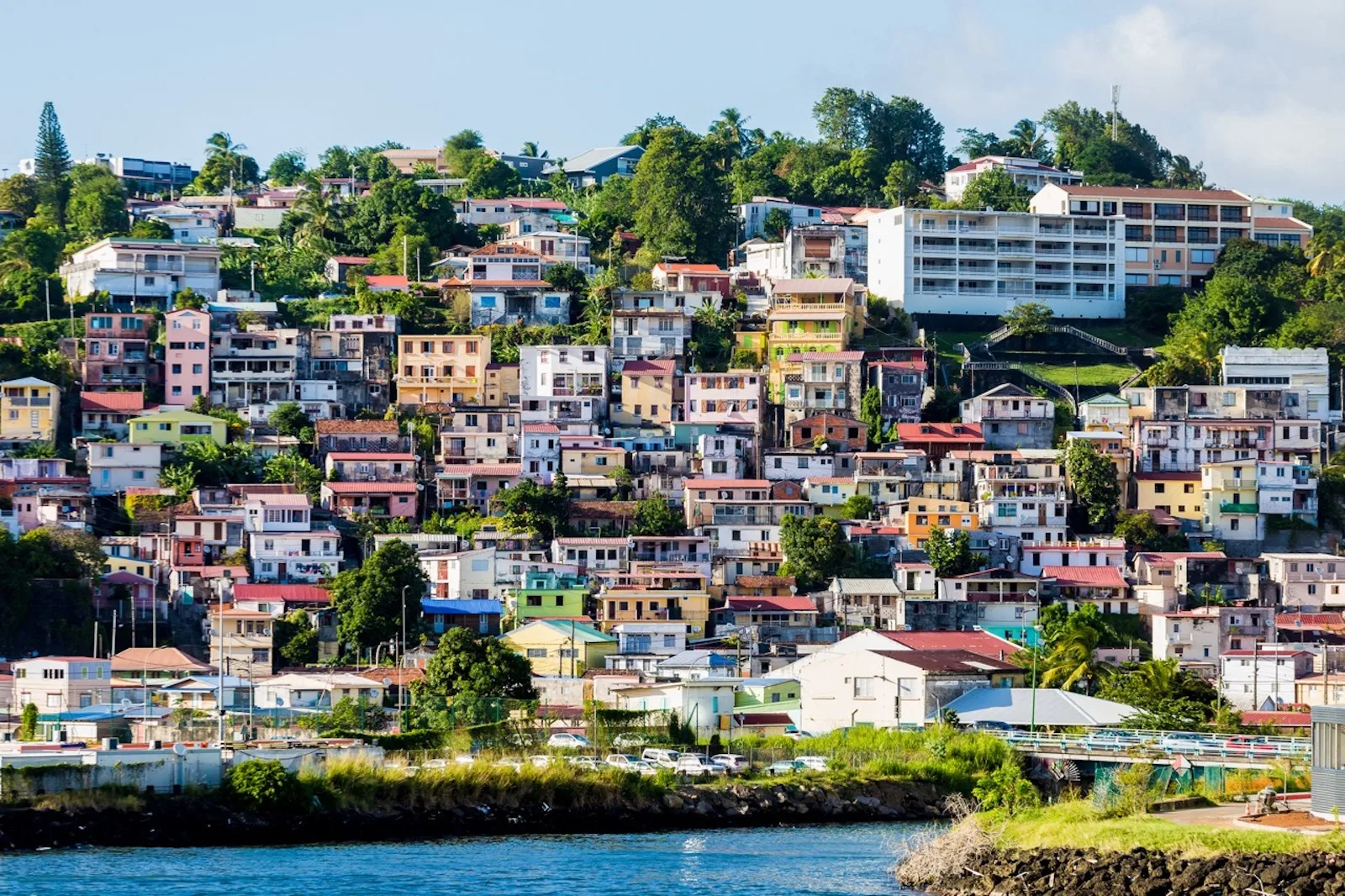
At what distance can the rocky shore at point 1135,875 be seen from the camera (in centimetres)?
2938

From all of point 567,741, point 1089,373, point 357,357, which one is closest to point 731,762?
point 567,741

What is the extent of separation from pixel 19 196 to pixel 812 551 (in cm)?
4186

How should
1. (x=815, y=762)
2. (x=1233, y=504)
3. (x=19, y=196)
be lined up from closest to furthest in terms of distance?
(x=815, y=762)
(x=1233, y=504)
(x=19, y=196)

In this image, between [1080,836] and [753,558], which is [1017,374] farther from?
[1080,836]

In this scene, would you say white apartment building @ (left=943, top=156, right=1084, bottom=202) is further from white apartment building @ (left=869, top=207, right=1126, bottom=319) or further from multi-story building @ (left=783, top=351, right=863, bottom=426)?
multi-story building @ (left=783, top=351, right=863, bottom=426)

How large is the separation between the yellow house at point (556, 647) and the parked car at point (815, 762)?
10.7 meters

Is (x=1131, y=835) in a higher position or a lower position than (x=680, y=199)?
lower

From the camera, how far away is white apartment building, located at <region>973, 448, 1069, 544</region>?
62812 millimetres

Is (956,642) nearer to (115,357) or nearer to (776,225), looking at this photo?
(115,357)

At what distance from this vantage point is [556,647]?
55844 millimetres

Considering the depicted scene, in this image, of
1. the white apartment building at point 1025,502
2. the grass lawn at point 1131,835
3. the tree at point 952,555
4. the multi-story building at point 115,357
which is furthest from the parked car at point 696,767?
the multi-story building at point 115,357

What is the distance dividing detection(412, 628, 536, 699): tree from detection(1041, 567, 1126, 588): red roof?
15.4 m

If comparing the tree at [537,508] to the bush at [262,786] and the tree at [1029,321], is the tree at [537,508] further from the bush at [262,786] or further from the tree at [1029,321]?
the bush at [262,786]

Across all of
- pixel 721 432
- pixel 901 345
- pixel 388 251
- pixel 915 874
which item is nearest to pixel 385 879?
pixel 915 874
